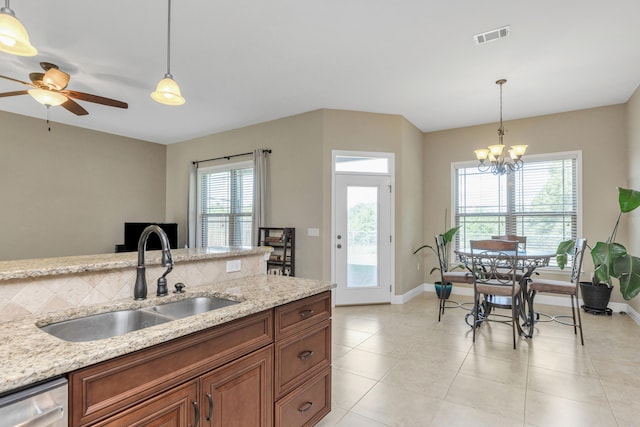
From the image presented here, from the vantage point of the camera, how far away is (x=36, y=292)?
4.54ft

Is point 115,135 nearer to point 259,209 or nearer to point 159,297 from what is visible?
point 259,209

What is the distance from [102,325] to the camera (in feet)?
4.88

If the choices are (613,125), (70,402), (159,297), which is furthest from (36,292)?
(613,125)

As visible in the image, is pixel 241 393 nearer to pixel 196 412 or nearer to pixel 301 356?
pixel 196 412

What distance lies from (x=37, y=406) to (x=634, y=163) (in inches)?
233

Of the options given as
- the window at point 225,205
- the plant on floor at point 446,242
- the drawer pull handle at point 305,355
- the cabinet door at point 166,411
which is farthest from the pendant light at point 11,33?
the plant on floor at point 446,242

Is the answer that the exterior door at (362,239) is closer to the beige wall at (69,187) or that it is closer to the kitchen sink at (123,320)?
the kitchen sink at (123,320)

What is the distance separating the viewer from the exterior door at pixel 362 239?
195 inches

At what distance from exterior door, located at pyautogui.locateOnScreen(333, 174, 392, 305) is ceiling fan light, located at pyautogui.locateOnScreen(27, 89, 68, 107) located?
333cm

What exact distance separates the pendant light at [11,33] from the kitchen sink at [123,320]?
1.58 meters

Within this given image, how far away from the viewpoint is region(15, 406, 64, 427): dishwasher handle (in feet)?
2.78

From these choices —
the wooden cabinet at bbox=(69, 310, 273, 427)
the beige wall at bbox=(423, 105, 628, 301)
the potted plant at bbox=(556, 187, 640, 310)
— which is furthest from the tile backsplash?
the beige wall at bbox=(423, 105, 628, 301)

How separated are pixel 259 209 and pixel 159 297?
3817mm

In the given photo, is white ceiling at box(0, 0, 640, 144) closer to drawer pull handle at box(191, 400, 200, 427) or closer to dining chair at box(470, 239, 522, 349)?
dining chair at box(470, 239, 522, 349)
